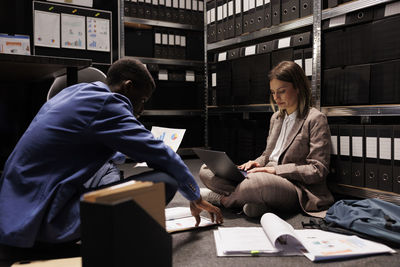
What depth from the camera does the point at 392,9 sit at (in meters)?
1.80

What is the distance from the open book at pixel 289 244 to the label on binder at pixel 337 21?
1.23 m

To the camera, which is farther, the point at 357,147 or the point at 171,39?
the point at 171,39

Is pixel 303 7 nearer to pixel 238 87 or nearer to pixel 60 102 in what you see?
pixel 238 87

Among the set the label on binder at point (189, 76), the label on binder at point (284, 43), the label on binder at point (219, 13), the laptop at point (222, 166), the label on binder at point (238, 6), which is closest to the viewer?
the laptop at point (222, 166)

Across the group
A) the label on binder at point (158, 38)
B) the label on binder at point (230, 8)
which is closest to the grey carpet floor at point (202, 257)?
the label on binder at point (230, 8)

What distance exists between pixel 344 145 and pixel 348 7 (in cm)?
76

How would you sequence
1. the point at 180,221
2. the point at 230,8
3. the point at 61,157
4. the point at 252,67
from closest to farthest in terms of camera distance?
the point at 61,157 → the point at 180,221 → the point at 252,67 → the point at 230,8

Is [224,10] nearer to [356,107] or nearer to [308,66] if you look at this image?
[308,66]

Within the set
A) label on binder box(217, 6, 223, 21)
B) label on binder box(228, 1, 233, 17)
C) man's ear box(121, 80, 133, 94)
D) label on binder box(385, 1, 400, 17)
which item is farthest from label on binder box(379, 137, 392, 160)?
label on binder box(217, 6, 223, 21)

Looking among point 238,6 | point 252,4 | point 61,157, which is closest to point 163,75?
point 238,6

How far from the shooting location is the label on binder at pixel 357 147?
1.95 meters

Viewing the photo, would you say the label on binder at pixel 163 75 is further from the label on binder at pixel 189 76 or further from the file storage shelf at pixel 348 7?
the file storage shelf at pixel 348 7

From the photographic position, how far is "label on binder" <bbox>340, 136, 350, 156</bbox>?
79.1 inches

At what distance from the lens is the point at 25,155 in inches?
43.5
